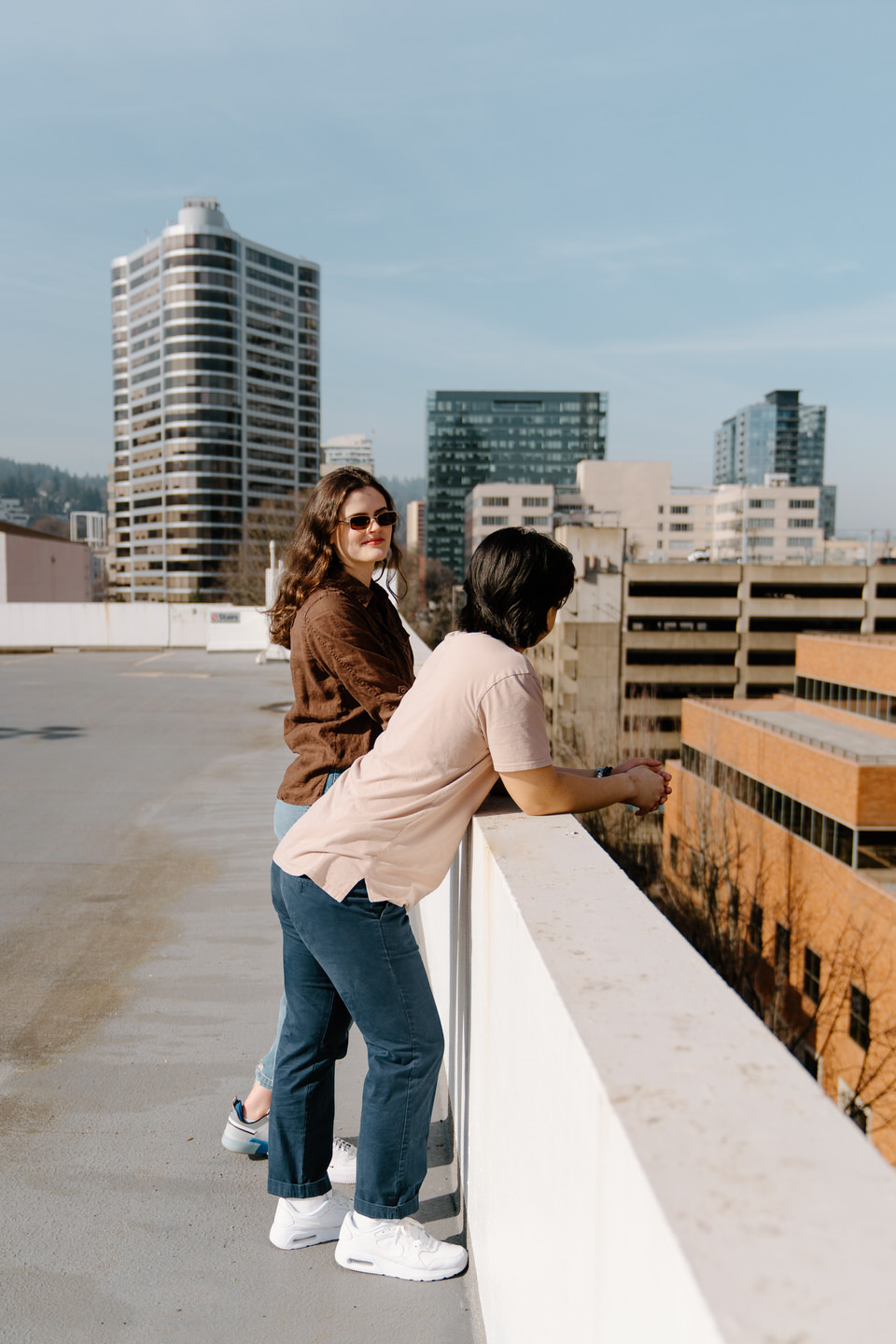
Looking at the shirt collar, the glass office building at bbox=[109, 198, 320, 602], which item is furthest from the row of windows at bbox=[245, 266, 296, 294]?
the shirt collar

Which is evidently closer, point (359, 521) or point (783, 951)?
point (359, 521)

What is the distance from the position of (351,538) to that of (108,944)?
2.07 meters

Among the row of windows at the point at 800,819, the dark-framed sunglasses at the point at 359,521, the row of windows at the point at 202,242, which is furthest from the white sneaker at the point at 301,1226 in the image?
the row of windows at the point at 202,242

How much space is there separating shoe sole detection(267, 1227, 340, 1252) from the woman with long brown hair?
0.78 feet

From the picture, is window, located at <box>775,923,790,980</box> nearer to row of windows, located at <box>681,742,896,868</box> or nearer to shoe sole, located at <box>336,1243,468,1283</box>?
row of windows, located at <box>681,742,896,868</box>

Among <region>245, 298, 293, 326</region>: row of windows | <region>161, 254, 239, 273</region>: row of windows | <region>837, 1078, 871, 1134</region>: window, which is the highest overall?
<region>161, 254, 239, 273</region>: row of windows

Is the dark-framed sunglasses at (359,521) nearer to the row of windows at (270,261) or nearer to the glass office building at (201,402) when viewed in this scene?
the glass office building at (201,402)

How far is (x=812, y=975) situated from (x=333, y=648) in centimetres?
3552

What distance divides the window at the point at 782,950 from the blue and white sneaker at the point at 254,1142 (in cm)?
3648

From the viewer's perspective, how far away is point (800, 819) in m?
36.1

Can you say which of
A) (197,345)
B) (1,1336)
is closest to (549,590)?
(1,1336)

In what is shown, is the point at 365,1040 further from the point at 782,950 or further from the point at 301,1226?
the point at 782,950

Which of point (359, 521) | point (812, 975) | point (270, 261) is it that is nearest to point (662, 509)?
point (270, 261)

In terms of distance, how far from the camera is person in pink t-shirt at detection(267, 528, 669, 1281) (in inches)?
66.6
